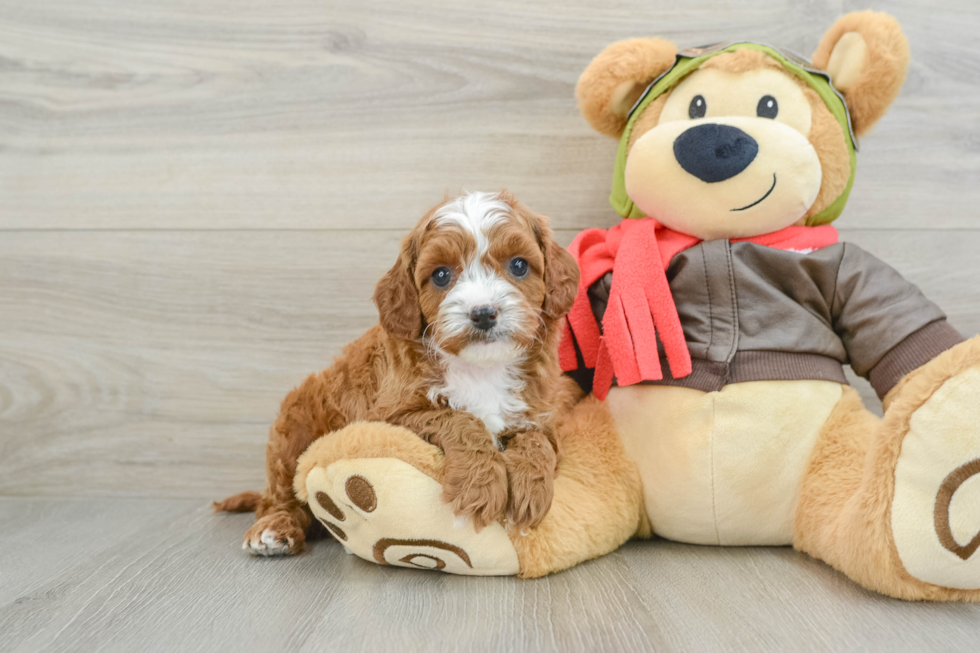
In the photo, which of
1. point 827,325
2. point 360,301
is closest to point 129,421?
point 360,301

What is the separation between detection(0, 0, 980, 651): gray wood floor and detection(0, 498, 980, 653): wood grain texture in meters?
0.39

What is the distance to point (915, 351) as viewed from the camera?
1.37 meters

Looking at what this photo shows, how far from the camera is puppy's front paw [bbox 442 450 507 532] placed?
1.22m

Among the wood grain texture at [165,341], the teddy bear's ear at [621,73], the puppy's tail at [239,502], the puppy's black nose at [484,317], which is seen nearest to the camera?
the puppy's black nose at [484,317]

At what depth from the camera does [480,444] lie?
50.2 inches

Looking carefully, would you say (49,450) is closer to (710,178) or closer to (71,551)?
(71,551)

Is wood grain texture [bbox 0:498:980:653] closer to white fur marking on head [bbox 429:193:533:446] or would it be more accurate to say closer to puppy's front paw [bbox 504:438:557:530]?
puppy's front paw [bbox 504:438:557:530]

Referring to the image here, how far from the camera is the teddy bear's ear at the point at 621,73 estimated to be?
1.55 m

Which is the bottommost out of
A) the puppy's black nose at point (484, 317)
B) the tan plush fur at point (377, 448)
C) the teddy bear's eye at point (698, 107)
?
the tan plush fur at point (377, 448)

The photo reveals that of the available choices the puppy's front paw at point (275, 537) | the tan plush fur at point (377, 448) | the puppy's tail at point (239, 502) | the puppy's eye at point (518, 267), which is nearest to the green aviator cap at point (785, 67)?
the puppy's eye at point (518, 267)

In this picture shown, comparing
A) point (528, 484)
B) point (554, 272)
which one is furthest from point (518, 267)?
point (528, 484)

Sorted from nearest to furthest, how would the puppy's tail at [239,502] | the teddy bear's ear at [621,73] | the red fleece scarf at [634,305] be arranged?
1. the red fleece scarf at [634,305]
2. the teddy bear's ear at [621,73]
3. the puppy's tail at [239,502]

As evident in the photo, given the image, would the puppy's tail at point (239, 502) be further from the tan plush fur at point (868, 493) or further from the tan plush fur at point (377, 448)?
the tan plush fur at point (868, 493)

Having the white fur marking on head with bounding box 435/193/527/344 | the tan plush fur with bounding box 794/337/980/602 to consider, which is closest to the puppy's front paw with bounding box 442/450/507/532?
the white fur marking on head with bounding box 435/193/527/344
